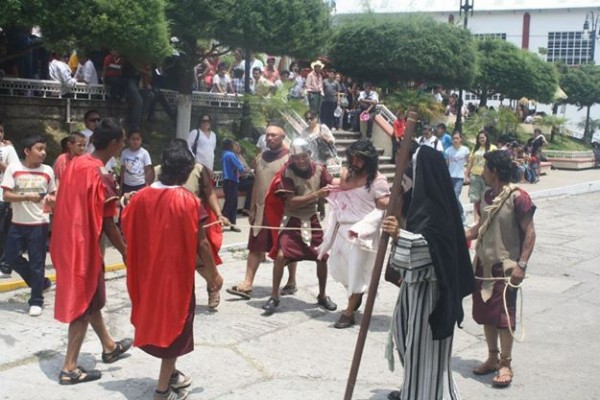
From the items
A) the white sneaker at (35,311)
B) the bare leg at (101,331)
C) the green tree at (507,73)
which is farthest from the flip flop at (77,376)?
the green tree at (507,73)

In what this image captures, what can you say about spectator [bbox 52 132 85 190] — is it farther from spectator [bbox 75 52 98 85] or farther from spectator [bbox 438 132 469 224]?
spectator [bbox 438 132 469 224]

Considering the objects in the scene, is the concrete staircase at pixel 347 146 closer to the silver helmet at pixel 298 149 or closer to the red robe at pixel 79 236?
the silver helmet at pixel 298 149

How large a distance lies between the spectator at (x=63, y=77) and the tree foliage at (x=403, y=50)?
32.4 ft

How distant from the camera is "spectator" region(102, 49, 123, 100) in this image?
43.4 feet

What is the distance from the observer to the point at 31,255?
24.7 feet

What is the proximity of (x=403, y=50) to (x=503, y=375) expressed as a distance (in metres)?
16.5

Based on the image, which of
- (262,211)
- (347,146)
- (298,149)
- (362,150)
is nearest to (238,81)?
(347,146)

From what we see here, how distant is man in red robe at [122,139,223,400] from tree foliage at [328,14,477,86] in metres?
16.8

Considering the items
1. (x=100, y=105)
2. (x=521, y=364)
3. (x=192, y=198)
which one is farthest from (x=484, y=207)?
(x=100, y=105)

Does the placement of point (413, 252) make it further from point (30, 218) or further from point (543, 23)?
point (543, 23)

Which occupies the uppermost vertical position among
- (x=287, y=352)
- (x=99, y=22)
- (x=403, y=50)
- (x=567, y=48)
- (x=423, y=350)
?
(x=567, y=48)

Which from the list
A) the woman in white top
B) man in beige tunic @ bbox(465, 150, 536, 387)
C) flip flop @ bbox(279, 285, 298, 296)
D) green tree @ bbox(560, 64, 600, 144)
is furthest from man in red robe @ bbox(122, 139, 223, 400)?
green tree @ bbox(560, 64, 600, 144)

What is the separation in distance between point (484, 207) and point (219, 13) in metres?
7.65

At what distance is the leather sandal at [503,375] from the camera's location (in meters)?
5.98
